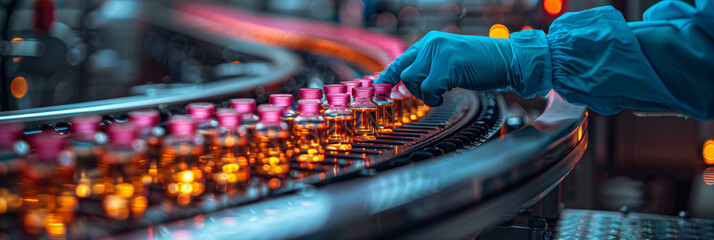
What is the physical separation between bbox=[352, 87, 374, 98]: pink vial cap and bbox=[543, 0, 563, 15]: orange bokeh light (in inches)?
138

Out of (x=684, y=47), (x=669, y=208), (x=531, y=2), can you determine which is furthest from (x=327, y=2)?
(x=684, y=47)

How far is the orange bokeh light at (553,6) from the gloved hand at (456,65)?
3.25 meters

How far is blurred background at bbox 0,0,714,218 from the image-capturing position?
265cm

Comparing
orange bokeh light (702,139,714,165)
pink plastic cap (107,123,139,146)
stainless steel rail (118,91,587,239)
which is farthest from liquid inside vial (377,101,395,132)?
orange bokeh light (702,139,714,165)

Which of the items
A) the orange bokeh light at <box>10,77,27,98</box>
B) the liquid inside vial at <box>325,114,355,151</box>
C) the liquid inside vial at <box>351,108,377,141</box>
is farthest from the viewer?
the orange bokeh light at <box>10,77,27,98</box>

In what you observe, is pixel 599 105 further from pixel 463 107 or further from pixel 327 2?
pixel 327 2

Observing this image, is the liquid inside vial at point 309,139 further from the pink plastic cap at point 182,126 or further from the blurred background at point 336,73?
the blurred background at point 336,73

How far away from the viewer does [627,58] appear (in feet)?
4.10

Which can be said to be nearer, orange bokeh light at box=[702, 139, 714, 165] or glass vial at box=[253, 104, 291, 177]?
glass vial at box=[253, 104, 291, 177]

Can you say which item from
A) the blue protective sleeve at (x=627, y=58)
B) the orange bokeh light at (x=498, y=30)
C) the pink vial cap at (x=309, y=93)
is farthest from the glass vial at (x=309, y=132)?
the orange bokeh light at (x=498, y=30)

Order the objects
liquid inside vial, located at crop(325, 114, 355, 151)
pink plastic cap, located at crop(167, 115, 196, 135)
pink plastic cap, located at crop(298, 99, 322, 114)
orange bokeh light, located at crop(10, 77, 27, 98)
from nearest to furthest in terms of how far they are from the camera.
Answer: pink plastic cap, located at crop(167, 115, 196, 135)
pink plastic cap, located at crop(298, 99, 322, 114)
liquid inside vial, located at crop(325, 114, 355, 151)
orange bokeh light, located at crop(10, 77, 27, 98)

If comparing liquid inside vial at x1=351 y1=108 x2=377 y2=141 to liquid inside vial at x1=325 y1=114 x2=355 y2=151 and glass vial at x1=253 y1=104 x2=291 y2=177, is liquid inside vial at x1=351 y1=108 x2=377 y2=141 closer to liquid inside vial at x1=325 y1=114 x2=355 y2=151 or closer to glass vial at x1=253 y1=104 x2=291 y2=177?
liquid inside vial at x1=325 y1=114 x2=355 y2=151

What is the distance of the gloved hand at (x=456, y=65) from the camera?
1.31 meters

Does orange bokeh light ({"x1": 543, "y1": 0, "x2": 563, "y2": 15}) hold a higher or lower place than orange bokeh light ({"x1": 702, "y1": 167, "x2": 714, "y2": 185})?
higher
